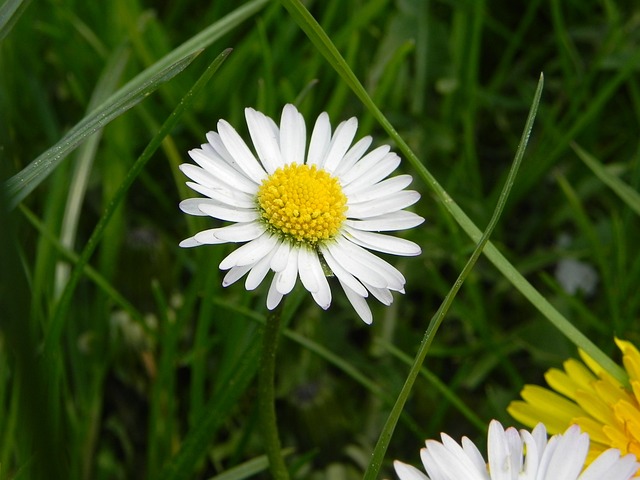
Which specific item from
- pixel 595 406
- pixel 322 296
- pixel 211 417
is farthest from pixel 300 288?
pixel 595 406

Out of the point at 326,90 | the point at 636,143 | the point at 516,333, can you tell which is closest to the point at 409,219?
the point at 516,333

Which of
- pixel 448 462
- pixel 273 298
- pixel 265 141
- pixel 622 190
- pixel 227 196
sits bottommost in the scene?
pixel 448 462

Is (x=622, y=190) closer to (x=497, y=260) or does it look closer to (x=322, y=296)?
(x=497, y=260)

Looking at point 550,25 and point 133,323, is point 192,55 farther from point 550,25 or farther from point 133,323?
point 550,25

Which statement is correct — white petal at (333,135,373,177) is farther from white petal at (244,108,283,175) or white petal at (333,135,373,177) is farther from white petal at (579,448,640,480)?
white petal at (579,448,640,480)

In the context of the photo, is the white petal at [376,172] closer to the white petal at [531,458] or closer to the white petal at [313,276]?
the white petal at [313,276]

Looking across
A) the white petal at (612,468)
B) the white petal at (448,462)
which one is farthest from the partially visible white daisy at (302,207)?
the white petal at (612,468)
